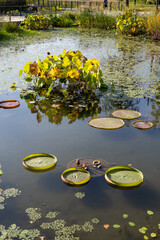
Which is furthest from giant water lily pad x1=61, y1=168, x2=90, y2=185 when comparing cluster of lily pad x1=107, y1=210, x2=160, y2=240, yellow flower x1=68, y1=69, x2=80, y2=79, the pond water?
yellow flower x1=68, y1=69, x2=80, y2=79

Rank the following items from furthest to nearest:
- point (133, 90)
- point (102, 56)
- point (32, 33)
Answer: point (32, 33)
point (102, 56)
point (133, 90)

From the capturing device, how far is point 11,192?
7.38 feet

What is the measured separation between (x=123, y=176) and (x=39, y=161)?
75cm

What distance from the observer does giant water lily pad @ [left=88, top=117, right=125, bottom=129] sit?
134 inches

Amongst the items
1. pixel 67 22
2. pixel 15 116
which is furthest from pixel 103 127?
pixel 67 22

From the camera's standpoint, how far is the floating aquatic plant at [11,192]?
2215 mm

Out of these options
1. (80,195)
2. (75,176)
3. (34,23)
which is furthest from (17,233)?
(34,23)

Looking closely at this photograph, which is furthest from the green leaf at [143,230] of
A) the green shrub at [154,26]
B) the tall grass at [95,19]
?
the tall grass at [95,19]

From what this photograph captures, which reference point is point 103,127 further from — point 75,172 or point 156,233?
point 156,233

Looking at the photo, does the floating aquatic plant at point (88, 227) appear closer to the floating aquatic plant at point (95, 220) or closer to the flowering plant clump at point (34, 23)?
the floating aquatic plant at point (95, 220)

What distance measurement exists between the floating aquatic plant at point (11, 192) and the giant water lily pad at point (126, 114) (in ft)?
5.86

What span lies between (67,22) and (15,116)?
11.8 meters

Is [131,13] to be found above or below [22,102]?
above

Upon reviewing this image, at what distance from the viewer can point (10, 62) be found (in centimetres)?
639
